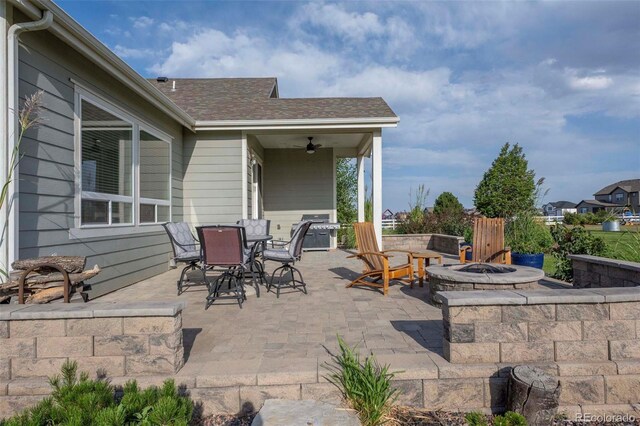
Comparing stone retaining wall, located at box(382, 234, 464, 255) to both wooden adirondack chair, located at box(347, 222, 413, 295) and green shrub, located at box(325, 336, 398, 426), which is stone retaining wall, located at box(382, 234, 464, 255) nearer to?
wooden adirondack chair, located at box(347, 222, 413, 295)

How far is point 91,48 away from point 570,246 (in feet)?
23.5

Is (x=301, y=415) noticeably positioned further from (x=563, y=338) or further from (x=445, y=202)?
(x=445, y=202)

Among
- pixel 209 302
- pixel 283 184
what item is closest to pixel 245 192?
pixel 283 184

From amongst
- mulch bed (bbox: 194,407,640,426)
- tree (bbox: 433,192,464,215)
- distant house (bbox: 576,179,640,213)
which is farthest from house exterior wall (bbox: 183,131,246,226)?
distant house (bbox: 576,179,640,213)

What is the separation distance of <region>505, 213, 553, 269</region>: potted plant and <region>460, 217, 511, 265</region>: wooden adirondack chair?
1.67m

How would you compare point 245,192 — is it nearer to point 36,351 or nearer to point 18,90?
point 18,90

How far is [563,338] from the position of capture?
227 centimetres

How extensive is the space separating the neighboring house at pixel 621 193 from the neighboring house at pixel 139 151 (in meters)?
52.5

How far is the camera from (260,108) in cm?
812

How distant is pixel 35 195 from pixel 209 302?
1990mm

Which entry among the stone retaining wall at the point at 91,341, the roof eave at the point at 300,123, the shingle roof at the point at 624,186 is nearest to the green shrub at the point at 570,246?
the roof eave at the point at 300,123

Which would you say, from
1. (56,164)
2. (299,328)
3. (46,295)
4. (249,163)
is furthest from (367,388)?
(249,163)

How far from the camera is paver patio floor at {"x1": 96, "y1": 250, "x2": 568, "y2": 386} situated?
2311 millimetres

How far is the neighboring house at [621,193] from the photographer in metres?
47.8
